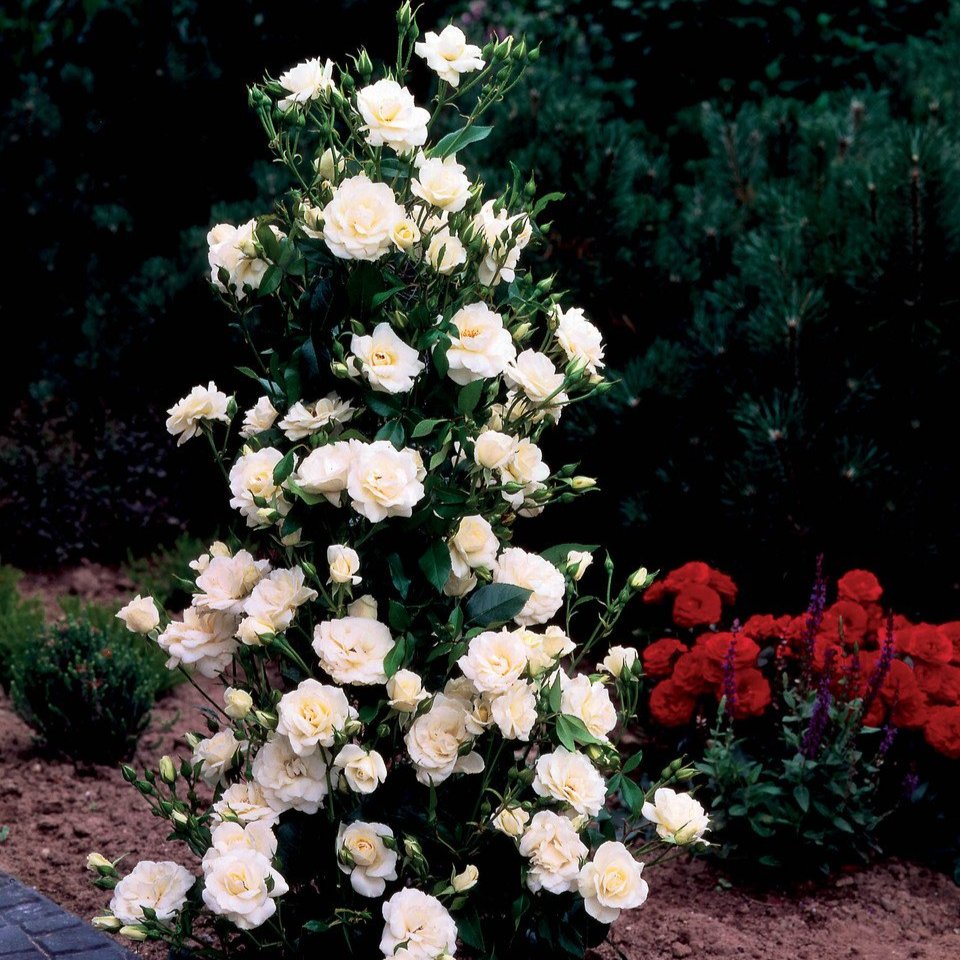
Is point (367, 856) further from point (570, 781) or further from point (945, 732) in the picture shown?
point (945, 732)

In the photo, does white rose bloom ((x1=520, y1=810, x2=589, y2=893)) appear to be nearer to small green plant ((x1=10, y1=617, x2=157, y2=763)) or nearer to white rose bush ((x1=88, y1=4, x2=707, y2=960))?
white rose bush ((x1=88, y1=4, x2=707, y2=960))

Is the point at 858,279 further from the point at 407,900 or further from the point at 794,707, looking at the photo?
the point at 407,900

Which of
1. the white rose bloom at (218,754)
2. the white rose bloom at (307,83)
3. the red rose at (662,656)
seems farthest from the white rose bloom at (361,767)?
the red rose at (662,656)

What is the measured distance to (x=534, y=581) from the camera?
2.37m

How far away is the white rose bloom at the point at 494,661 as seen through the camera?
2170 mm

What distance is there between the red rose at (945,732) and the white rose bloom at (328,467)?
189 centimetres

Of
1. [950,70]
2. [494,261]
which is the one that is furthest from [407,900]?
[950,70]

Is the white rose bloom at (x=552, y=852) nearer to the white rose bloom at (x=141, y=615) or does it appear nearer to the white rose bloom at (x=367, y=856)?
the white rose bloom at (x=367, y=856)

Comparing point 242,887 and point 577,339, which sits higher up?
point 577,339

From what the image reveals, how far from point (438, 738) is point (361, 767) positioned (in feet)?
0.50

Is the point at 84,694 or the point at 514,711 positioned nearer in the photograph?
the point at 514,711

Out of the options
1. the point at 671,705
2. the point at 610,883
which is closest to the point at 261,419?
the point at 610,883

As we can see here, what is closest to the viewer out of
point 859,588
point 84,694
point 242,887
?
point 242,887

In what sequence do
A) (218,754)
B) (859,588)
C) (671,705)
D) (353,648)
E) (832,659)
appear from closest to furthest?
(353,648), (218,754), (832,659), (671,705), (859,588)
